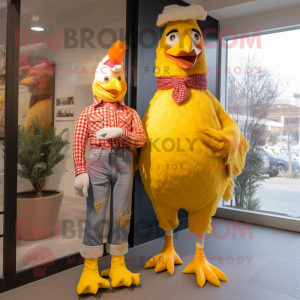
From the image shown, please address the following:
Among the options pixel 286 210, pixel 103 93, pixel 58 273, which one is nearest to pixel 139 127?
pixel 103 93

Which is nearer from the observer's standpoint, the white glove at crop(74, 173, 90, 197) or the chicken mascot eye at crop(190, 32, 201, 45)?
the white glove at crop(74, 173, 90, 197)

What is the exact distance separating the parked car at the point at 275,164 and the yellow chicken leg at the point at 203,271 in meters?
1.65

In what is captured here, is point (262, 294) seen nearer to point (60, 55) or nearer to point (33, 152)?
point (33, 152)

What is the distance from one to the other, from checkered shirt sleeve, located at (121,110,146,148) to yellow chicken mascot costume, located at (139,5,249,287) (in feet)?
0.21

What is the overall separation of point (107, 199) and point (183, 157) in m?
0.53

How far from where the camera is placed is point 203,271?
2.04 metres

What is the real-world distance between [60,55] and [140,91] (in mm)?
766

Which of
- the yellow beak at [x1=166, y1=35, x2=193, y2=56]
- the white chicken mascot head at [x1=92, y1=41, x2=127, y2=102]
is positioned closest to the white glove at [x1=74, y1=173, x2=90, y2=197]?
the white chicken mascot head at [x1=92, y1=41, x2=127, y2=102]

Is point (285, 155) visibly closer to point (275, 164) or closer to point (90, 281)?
point (275, 164)

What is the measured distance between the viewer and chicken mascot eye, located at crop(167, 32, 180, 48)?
1934 mm

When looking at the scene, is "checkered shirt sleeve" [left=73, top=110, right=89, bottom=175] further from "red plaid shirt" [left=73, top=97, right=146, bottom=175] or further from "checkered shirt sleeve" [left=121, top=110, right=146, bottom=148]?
"checkered shirt sleeve" [left=121, top=110, right=146, bottom=148]

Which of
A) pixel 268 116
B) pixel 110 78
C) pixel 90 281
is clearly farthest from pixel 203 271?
pixel 268 116

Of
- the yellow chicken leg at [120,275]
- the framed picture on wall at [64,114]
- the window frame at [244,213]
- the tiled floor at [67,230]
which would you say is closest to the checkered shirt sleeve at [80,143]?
the framed picture on wall at [64,114]

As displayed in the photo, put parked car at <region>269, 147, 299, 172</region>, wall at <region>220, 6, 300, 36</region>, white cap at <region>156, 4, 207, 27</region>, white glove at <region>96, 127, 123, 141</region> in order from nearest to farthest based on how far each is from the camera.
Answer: white glove at <region>96, 127, 123, 141</region> → white cap at <region>156, 4, 207, 27</region> → wall at <region>220, 6, 300, 36</region> → parked car at <region>269, 147, 299, 172</region>
